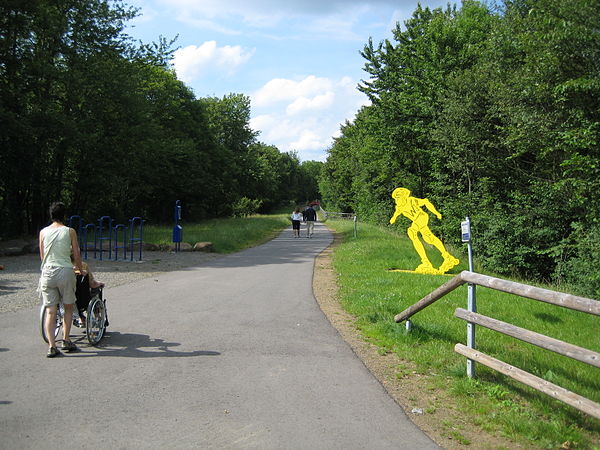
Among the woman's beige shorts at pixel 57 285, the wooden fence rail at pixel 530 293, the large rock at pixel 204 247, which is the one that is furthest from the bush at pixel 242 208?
the wooden fence rail at pixel 530 293

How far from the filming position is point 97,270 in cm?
1338

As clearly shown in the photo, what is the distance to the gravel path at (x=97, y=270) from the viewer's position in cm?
930

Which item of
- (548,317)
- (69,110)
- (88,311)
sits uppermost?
(69,110)

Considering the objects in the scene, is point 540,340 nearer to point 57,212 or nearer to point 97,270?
point 57,212

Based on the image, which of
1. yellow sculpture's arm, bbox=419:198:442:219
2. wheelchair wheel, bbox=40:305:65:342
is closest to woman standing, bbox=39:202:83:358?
wheelchair wheel, bbox=40:305:65:342

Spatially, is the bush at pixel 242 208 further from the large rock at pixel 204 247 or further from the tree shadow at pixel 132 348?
the tree shadow at pixel 132 348

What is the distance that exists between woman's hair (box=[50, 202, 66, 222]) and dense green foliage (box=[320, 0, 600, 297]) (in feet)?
43.5

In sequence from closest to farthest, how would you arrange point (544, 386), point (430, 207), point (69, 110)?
point (544, 386)
point (430, 207)
point (69, 110)

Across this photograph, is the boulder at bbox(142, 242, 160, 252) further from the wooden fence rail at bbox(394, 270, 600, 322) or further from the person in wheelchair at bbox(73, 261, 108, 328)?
the wooden fence rail at bbox(394, 270, 600, 322)

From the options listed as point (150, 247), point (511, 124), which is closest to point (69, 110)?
point (150, 247)

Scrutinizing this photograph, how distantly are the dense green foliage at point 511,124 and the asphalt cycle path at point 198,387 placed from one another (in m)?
10.9

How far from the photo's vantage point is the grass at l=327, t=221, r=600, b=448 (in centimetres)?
399

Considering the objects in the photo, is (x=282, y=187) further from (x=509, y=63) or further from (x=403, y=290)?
(x=403, y=290)

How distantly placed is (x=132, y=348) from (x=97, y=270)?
8.30 m
